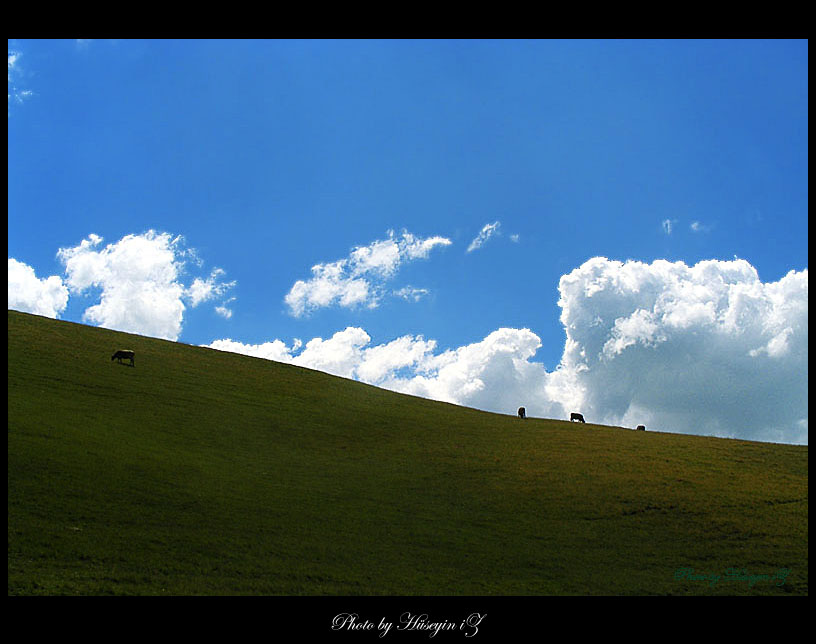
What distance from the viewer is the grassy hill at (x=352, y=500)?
60.1ft

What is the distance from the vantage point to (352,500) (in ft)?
88.9

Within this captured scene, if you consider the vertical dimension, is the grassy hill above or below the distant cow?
below

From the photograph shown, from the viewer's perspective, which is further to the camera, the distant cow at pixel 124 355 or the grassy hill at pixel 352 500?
the distant cow at pixel 124 355

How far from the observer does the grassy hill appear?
18.3m

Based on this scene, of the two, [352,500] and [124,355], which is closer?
[352,500]

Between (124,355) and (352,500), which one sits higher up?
(124,355)

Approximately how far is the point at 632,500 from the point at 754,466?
14.9m

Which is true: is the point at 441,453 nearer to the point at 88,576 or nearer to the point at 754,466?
the point at 754,466
